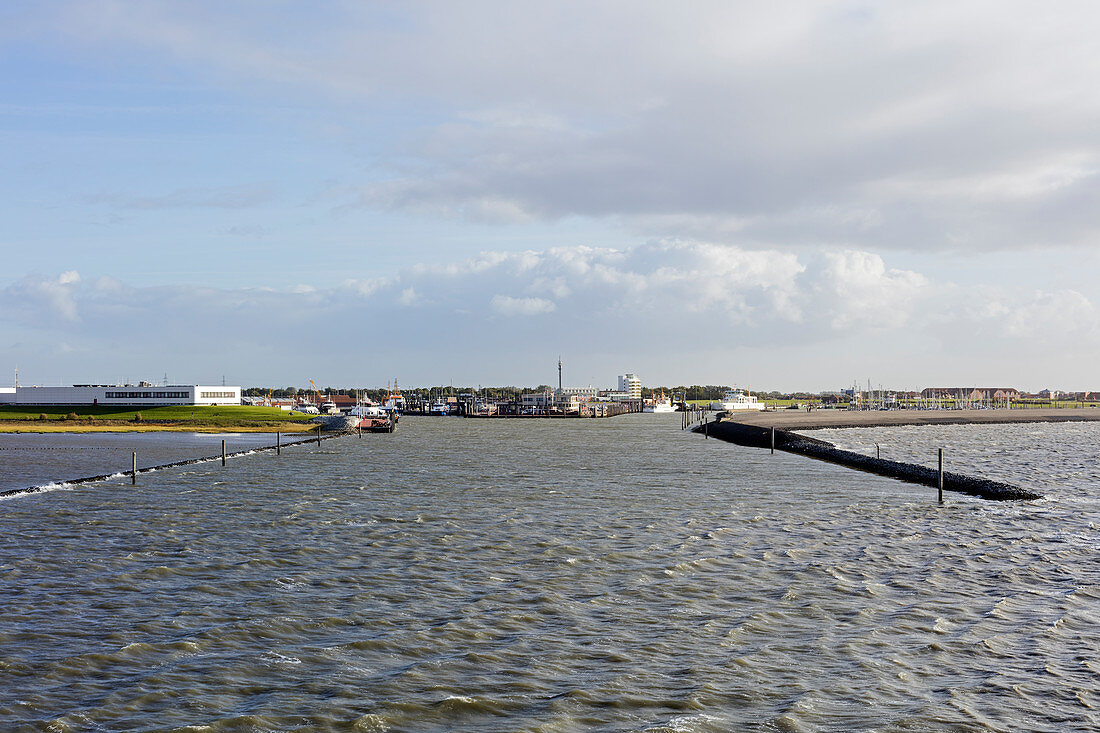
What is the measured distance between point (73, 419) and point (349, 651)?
589ft

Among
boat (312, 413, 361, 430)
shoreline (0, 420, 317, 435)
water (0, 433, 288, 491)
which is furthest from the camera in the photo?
A: boat (312, 413, 361, 430)

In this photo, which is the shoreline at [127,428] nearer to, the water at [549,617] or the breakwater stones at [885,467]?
the breakwater stones at [885,467]

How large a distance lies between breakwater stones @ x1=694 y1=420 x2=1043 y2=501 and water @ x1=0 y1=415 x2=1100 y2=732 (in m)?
4.84

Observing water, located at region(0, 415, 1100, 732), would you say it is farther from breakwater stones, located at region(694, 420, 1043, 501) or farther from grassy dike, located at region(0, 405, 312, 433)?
grassy dike, located at region(0, 405, 312, 433)

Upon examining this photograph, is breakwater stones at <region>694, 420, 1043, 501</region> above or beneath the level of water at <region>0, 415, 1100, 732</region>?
beneath

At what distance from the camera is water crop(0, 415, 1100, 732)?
14.8 metres

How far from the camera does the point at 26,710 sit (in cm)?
1446

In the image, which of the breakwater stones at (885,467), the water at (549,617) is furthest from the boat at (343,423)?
the water at (549,617)

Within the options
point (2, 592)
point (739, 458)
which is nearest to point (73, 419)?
point (739, 458)

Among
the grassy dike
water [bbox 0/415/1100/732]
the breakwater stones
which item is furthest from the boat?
water [bbox 0/415/1100/732]

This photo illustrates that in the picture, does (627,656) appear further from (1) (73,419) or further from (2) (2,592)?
(1) (73,419)

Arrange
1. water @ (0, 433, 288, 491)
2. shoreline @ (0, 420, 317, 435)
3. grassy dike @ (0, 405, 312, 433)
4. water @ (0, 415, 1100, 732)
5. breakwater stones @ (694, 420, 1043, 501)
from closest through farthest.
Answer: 1. water @ (0, 415, 1100, 732)
2. breakwater stones @ (694, 420, 1043, 501)
3. water @ (0, 433, 288, 491)
4. shoreline @ (0, 420, 317, 435)
5. grassy dike @ (0, 405, 312, 433)

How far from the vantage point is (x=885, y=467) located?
215 ft

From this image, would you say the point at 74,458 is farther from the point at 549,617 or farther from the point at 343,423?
the point at 343,423
